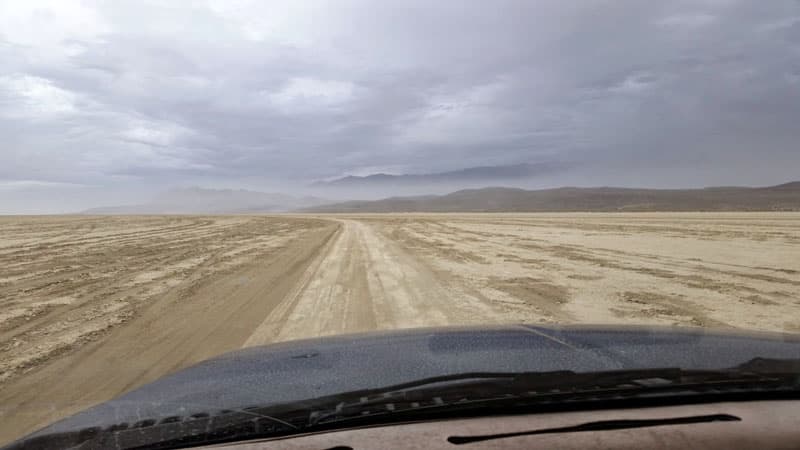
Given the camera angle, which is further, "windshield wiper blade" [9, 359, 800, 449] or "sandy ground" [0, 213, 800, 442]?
"sandy ground" [0, 213, 800, 442]

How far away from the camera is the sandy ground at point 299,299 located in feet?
18.4

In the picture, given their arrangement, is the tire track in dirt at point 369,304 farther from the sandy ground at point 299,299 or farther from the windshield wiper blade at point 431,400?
the windshield wiper blade at point 431,400

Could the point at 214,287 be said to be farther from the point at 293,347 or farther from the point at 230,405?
the point at 230,405

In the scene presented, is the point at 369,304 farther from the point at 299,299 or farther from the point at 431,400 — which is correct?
the point at 431,400

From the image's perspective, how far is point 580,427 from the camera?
5.52ft

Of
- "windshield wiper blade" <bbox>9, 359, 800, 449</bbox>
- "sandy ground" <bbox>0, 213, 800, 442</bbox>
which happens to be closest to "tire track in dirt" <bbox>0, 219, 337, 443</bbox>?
"sandy ground" <bbox>0, 213, 800, 442</bbox>

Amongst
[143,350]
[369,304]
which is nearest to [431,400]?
[143,350]

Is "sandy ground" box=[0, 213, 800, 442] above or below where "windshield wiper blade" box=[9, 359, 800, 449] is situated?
below

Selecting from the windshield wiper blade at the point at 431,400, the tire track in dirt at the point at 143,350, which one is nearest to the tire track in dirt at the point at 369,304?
the tire track in dirt at the point at 143,350

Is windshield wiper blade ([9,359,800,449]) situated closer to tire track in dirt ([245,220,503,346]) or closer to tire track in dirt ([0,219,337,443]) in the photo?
tire track in dirt ([0,219,337,443])

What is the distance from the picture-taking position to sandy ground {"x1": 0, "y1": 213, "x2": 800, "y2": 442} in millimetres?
5594

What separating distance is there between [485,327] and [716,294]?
6850mm

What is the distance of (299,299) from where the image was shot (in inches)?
344

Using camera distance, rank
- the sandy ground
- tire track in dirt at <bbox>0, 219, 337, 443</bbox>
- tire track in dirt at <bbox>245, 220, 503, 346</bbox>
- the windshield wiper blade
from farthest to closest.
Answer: tire track in dirt at <bbox>245, 220, 503, 346</bbox>
the sandy ground
tire track in dirt at <bbox>0, 219, 337, 443</bbox>
the windshield wiper blade
